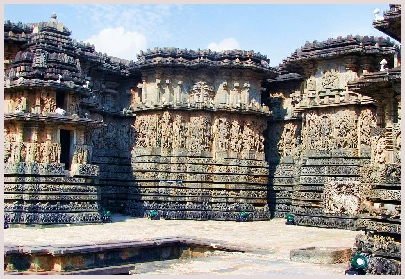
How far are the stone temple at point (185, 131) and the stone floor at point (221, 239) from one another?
1314mm

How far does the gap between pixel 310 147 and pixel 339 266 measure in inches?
519

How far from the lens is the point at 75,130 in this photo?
25156mm

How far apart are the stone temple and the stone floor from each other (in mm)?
1314

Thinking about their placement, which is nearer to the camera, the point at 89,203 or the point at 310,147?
the point at 89,203

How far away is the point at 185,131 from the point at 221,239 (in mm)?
10408

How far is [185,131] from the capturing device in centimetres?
2944

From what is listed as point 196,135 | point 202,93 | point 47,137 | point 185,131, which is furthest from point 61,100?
point 202,93

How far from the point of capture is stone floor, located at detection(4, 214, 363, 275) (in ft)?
46.3

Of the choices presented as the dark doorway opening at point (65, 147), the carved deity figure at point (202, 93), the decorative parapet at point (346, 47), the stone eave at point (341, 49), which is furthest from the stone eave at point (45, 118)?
the decorative parapet at point (346, 47)

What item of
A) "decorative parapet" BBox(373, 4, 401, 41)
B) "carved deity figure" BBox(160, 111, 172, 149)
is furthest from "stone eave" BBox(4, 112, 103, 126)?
"decorative parapet" BBox(373, 4, 401, 41)

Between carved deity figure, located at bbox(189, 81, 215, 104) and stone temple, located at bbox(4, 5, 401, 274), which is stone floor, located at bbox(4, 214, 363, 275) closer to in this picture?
stone temple, located at bbox(4, 5, 401, 274)

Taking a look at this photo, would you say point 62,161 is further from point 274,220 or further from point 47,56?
point 274,220

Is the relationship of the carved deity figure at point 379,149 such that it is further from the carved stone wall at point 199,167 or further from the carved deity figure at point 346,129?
the carved stone wall at point 199,167

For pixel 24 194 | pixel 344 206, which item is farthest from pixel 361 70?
pixel 24 194
